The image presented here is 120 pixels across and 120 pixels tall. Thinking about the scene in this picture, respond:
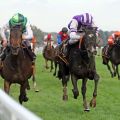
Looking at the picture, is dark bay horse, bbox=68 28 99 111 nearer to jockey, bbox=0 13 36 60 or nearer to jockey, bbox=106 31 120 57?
jockey, bbox=0 13 36 60

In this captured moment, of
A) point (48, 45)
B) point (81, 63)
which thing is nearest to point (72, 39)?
point (81, 63)

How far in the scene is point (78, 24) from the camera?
11.0 m

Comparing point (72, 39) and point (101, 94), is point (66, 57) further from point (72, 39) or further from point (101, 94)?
point (101, 94)

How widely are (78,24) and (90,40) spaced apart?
1129mm

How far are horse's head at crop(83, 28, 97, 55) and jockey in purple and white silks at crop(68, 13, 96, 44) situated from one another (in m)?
0.58

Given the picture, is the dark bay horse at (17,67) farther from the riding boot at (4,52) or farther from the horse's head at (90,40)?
the horse's head at (90,40)

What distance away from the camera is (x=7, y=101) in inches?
187

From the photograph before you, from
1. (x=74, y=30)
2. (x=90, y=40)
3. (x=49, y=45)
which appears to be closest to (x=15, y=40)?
(x=90, y=40)

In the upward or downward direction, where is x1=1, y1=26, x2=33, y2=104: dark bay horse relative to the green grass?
upward

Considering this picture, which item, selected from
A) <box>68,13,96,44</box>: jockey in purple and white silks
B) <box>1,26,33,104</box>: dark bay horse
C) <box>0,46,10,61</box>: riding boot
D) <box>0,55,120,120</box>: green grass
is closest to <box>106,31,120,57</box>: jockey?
<box>0,55,120,120</box>: green grass

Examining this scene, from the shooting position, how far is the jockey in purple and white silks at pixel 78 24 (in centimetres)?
1075

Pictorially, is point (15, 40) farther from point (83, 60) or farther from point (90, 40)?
point (83, 60)

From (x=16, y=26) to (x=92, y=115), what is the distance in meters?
2.38

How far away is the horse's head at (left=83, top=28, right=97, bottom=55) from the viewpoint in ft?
32.3
